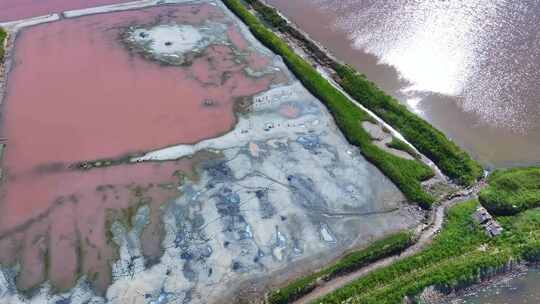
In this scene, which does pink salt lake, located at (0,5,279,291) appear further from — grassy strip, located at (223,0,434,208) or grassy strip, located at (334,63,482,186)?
grassy strip, located at (334,63,482,186)

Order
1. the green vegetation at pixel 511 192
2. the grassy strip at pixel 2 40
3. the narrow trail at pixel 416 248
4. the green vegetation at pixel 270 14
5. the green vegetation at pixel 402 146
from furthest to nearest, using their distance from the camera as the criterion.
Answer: the green vegetation at pixel 270 14 < the grassy strip at pixel 2 40 < the green vegetation at pixel 402 146 < the green vegetation at pixel 511 192 < the narrow trail at pixel 416 248

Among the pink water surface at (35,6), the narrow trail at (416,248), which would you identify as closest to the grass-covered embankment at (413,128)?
the narrow trail at (416,248)

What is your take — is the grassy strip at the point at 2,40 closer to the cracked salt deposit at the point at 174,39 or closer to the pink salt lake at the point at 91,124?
the pink salt lake at the point at 91,124

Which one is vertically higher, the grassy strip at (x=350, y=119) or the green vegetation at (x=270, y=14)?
the green vegetation at (x=270, y=14)

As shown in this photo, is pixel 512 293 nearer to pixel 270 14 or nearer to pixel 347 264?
pixel 347 264

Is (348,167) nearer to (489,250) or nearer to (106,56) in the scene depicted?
(489,250)

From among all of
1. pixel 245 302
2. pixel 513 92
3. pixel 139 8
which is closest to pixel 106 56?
pixel 139 8
